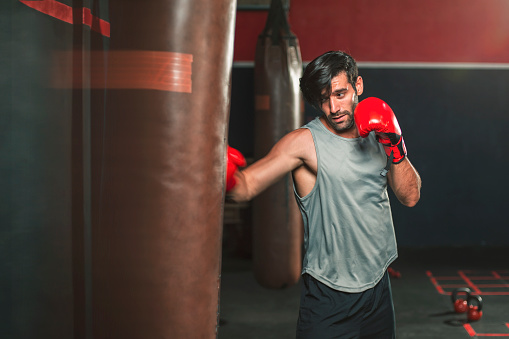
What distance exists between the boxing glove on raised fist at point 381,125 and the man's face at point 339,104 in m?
0.06

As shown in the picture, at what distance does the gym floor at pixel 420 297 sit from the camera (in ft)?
11.7

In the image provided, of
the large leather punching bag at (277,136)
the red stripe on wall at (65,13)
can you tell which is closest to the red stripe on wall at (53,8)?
the red stripe on wall at (65,13)

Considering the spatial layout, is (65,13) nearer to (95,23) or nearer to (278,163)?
(95,23)

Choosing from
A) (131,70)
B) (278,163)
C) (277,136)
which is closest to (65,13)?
(131,70)

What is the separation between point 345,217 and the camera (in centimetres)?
184

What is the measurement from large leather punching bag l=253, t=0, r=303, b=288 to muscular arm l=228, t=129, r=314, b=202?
2.62 meters

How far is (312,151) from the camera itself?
1.88 meters

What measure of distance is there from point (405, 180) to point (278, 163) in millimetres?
499

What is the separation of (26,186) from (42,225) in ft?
0.30

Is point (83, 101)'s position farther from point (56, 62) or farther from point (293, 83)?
point (293, 83)

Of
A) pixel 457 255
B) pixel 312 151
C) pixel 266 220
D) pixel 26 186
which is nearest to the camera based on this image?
pixel 26 186

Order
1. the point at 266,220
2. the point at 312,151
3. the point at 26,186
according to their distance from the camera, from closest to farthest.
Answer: the point at 26,186, the point at 312,151, the point at 266,220

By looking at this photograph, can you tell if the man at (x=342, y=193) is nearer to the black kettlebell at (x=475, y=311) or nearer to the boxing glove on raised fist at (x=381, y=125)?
the boxing glove on raised fist at (x=381, y=125)

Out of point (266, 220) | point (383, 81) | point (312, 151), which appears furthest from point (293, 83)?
point (312, 151)
